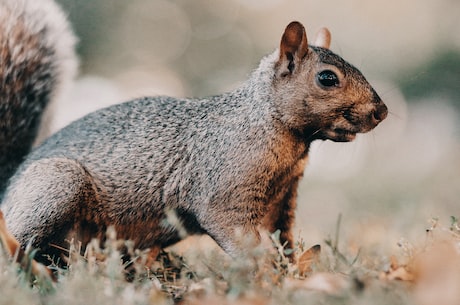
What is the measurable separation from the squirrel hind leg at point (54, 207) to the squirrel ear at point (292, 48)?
0.85 metres

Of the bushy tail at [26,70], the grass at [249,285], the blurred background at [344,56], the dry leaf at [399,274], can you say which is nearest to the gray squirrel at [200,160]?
the bushy tail at [26,70]

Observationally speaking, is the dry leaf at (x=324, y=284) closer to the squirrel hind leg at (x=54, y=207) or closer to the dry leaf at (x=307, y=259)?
the dry leaf at (x=307, y=259)

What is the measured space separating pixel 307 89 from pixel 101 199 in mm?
875

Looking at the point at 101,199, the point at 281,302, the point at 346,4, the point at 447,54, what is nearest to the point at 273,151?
the point at 101,199

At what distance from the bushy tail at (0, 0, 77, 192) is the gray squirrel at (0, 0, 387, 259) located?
235 mm

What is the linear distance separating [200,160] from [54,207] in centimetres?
57

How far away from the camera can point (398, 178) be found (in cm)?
651

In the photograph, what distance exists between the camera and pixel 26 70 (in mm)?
2734

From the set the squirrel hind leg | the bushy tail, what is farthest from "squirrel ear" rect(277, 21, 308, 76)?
the bushy tail

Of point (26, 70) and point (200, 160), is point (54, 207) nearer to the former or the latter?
point (200, 160)

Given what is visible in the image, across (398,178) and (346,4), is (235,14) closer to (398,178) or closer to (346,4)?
(346,4)

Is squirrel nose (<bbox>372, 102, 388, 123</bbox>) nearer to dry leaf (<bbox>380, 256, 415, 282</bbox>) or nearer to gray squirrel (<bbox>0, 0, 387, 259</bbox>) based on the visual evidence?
gray squirrel (<bbox>0, 0, 387, 259</bbox>)

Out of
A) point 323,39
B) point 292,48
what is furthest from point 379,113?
point 323,39

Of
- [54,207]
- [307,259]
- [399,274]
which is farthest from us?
[54,207]
